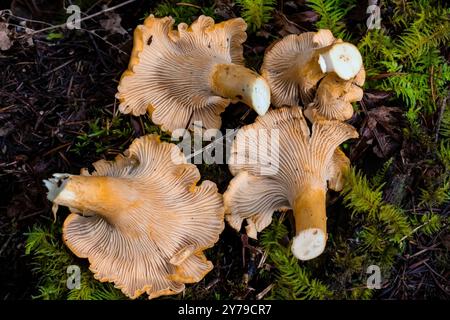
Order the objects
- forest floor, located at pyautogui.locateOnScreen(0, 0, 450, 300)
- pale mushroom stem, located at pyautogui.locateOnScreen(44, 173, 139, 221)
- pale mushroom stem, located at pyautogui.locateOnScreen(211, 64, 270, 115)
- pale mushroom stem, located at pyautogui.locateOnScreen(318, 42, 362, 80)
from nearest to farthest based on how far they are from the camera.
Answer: pale mushroom stem, located at pyautogui.locateOnScreen(44, 173, 139, 221) → pale mushroom stem, located at pyautogui.locateOnScreen(318, 42, 362, 80) → pale mushroom stem, located at pyautogui.locateOnScreen(211, 64, 270, 115) → forest floor, located at pyautogui.locateOnScreen(0, 0, 450, 300)

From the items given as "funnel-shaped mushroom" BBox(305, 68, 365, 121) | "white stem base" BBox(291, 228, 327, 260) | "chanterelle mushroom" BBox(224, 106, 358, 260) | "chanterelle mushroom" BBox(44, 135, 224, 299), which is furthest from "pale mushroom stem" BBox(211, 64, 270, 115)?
"white stem base" BBox(291, 228, 327, 260)

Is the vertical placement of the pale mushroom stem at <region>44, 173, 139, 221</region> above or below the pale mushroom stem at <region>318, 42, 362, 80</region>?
below

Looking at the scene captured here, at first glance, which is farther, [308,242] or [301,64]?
[301,64]

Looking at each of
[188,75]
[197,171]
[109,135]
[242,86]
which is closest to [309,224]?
[197,171]

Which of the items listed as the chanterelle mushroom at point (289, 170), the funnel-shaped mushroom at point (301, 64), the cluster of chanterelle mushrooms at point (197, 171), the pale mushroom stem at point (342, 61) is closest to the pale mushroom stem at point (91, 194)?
the cluster of chanterelle mushrooms at point (197, 171)

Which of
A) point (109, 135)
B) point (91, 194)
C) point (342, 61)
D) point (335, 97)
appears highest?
point (342, 61)

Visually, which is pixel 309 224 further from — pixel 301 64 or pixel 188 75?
pixel 188 75

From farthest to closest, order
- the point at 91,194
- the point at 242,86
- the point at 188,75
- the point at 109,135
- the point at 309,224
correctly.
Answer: the point at 109,135 → the point at 188,75 → the point at 242,86 → the point at 309,224 → the point at 91,194

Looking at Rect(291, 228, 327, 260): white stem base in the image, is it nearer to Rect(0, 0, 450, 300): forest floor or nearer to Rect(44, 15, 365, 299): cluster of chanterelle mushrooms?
Rect(44, 15, 365, 299): cluster of chanterelle mushrooms
